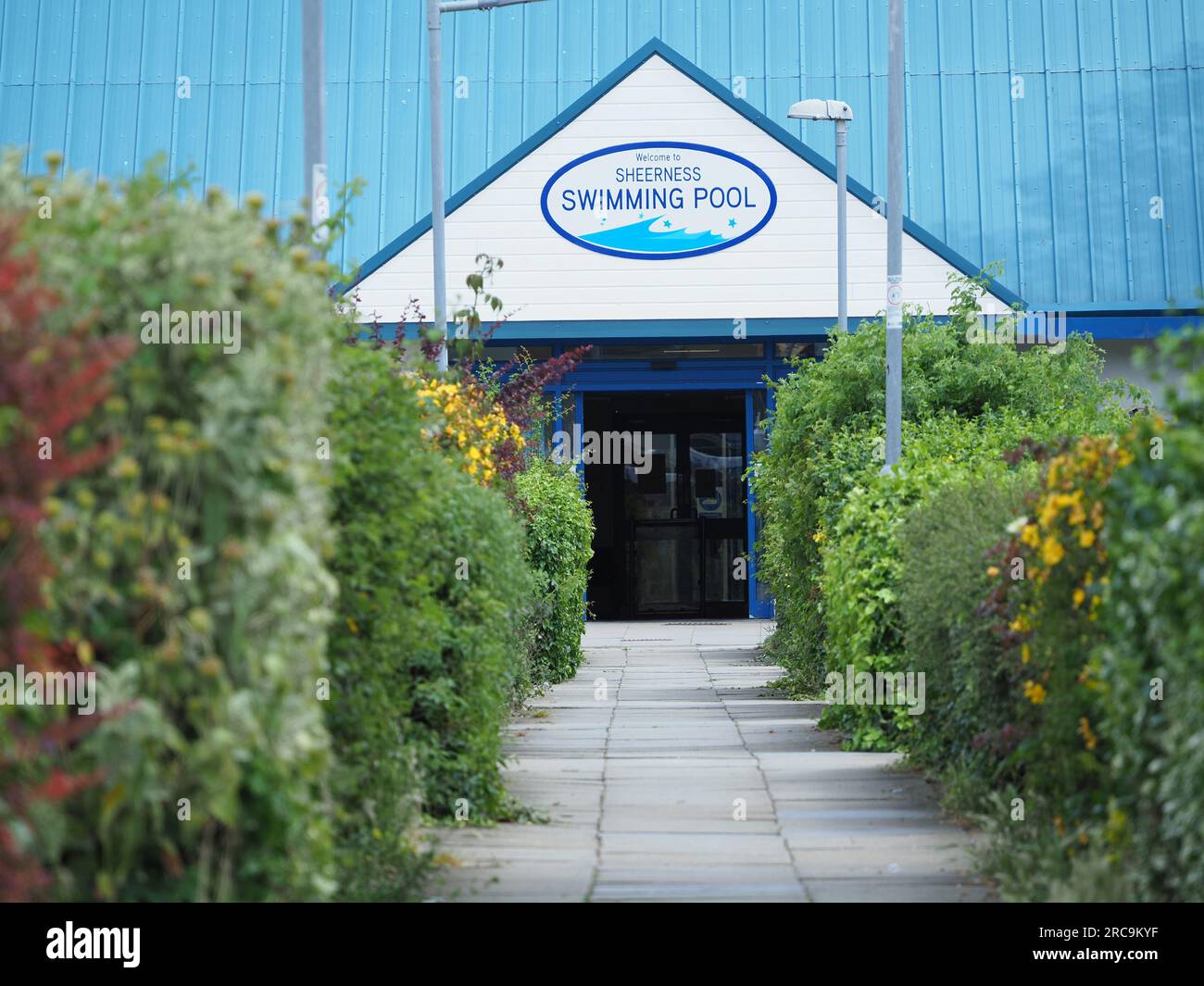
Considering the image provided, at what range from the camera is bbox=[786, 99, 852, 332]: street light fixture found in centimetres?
2062

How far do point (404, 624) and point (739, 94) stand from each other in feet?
75.6

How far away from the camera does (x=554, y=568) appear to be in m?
16.5

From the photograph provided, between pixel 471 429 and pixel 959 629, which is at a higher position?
pixel 471 429

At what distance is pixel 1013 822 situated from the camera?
24.9 ft

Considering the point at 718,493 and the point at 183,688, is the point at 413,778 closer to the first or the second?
the point at 183,688

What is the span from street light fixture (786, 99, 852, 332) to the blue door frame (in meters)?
2.88

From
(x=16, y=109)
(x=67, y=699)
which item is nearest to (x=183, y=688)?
(x=67, y=699)

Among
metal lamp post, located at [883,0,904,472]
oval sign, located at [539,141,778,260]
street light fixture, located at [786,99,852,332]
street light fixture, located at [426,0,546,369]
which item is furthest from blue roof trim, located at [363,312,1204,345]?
metal lamp post, located at [883,0,904,472]

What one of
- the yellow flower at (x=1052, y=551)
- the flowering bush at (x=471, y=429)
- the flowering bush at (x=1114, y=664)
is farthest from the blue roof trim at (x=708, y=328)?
the yellow flower at (x=1052, y=551)

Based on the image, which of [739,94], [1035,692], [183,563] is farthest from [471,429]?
[739,94]

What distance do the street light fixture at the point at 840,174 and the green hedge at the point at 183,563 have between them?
1649 centimetres

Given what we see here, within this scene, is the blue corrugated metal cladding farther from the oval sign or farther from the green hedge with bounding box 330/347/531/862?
the green hedge with bounding box 330/347/531/862

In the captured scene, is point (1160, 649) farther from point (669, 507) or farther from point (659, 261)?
point (669, 507)

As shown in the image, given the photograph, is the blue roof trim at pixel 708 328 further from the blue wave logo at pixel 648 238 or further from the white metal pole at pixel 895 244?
the white metal pole at pixel 895 244
